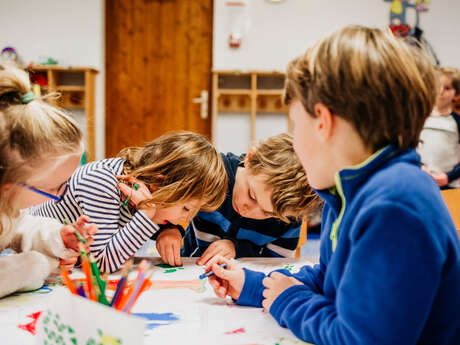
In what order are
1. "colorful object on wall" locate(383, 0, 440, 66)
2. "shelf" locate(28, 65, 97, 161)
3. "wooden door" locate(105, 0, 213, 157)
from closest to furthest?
"shelf" locate(28, 65, 97, 161) < "colorful object on wall" locate(383, 0, 440, 66) < "wooden door" locate(105, 0, 213, 157)

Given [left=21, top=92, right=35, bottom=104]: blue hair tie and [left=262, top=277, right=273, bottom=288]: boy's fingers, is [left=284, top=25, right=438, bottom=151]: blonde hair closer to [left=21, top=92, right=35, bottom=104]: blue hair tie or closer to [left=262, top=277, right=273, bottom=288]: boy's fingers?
[left=262, top=277, right=273, bottom=288]: boy's fingers

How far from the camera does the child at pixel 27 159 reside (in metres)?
0.70

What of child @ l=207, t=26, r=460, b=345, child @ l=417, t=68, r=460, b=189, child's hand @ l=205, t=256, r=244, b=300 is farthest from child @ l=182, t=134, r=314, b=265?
child @ l=417, t=68, r=460, b=189

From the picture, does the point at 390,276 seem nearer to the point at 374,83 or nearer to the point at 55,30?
the point at 374,83

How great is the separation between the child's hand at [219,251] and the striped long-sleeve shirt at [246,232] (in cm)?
8

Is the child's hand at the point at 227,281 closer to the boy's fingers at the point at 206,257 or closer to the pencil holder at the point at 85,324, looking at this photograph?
the boy's fingers at the point at 206,257

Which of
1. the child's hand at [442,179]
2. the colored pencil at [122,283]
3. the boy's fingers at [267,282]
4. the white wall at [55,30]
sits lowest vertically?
the child's hand at [442,179]

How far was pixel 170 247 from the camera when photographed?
1.16 meters

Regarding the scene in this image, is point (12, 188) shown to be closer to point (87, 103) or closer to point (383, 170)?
point (383, 170)

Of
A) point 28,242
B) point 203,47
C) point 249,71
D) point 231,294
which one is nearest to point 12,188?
point 28,242

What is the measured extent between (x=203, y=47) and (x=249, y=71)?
1.83 ft

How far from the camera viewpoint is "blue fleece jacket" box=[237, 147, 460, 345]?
0.52 m

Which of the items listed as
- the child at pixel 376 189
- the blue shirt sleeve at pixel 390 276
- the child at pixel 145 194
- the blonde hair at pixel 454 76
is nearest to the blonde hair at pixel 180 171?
the child at pixel 145 194

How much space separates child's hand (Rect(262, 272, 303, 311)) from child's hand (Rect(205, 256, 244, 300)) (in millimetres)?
64
